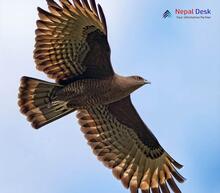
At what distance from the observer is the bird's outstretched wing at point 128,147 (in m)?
18.3

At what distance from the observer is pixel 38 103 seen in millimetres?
17828

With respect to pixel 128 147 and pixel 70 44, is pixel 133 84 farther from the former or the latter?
pixel 128 147

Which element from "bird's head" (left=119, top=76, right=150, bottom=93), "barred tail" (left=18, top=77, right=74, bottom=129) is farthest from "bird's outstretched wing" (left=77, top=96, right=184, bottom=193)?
"bird's head" (left=119, top=76, right=150, bottom=93)

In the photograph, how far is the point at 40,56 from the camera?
17.5 m

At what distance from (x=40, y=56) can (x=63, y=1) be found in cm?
112

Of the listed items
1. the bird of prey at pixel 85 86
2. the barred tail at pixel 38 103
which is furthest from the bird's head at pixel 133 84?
the barred tail at pixel 38 103

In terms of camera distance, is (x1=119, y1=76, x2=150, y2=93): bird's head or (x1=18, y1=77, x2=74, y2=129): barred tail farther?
(x1=18, y1=77, x2=74, y2=129): barred tail

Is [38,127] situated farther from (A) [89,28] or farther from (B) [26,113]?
(A) [89,28]

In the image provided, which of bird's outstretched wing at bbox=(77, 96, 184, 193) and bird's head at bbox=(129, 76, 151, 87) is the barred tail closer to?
bird's outstretched wing at bbox=(77, 96, 184, 193)

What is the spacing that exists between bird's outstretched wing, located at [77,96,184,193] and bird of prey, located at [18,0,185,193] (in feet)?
0.06

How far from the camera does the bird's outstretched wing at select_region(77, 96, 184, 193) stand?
18281mm

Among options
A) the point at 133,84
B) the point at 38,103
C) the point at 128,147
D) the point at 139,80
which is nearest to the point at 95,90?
the point at 133,84

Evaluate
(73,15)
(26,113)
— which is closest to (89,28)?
(73,15)

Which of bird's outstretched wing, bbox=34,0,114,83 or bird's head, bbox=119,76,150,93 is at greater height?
bird's outstretched wing, bbox=34,0,114,83
